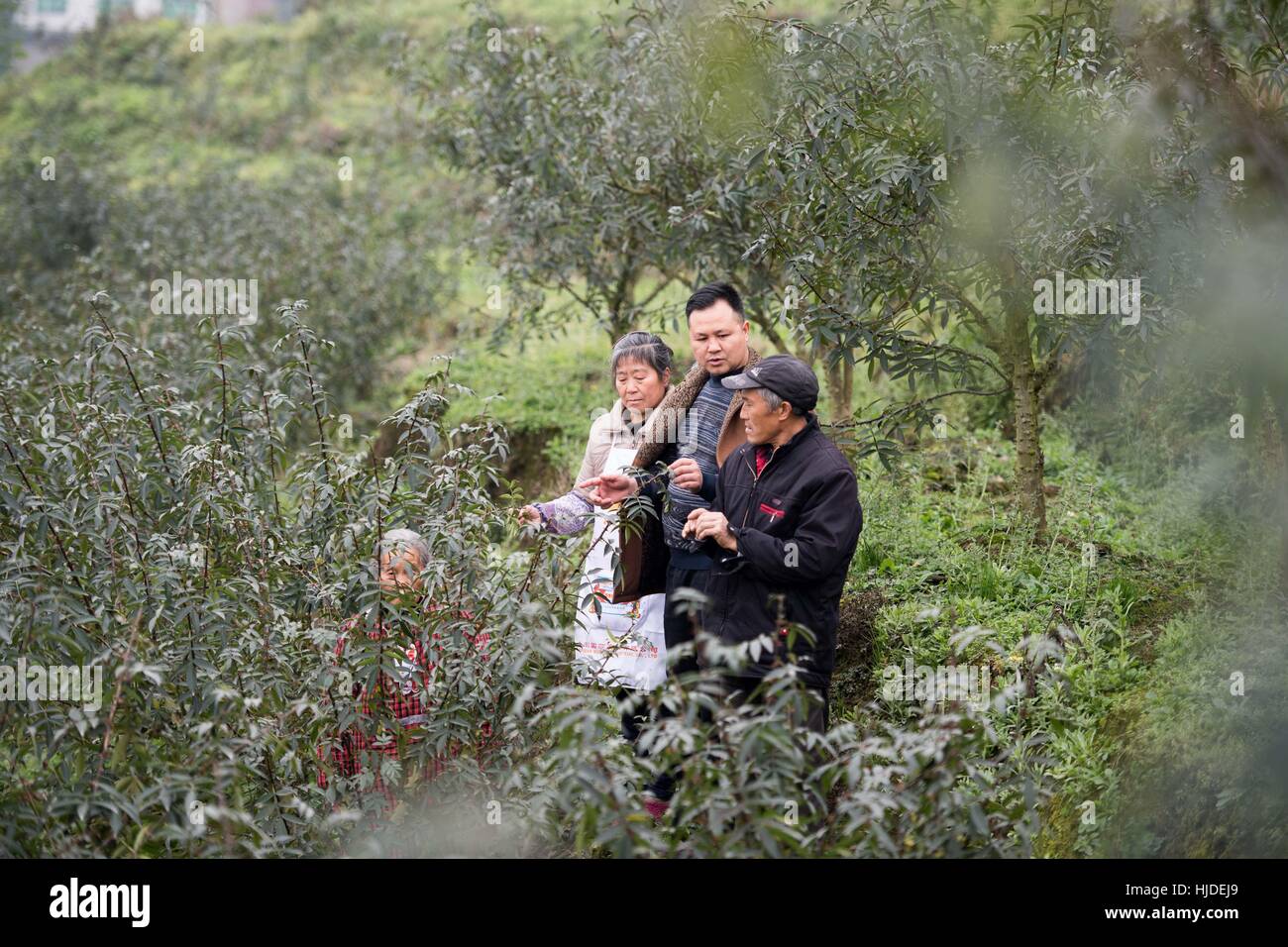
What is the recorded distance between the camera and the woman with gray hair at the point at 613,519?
14.5 feet

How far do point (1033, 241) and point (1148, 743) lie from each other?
2162 millimetres

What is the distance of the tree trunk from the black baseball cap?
80.9 inches

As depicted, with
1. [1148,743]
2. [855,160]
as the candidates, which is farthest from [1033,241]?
[1148,743]

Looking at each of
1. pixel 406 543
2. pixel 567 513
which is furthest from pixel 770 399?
pixel 406 543

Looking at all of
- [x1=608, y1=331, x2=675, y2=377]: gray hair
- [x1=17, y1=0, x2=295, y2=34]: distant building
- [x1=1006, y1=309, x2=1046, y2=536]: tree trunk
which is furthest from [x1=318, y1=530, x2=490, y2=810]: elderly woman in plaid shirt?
[x1=17, y1=0, x2=295, y2=34]: distant building

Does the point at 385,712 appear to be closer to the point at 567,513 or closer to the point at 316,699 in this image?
the point at 316,699

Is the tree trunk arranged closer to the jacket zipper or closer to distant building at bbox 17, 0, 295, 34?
the jacket zipper

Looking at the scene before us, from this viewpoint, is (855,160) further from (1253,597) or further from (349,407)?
(349,407)

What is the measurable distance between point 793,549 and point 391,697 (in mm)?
1410

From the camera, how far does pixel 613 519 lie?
432 centimetres

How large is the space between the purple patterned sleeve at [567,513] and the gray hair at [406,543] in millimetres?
503

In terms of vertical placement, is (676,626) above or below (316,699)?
above

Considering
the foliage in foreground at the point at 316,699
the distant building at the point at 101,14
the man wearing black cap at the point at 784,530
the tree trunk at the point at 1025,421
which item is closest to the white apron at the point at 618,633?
the foliage in foreground at the point at 316,699

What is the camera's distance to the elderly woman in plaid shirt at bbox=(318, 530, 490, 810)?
389 cm
